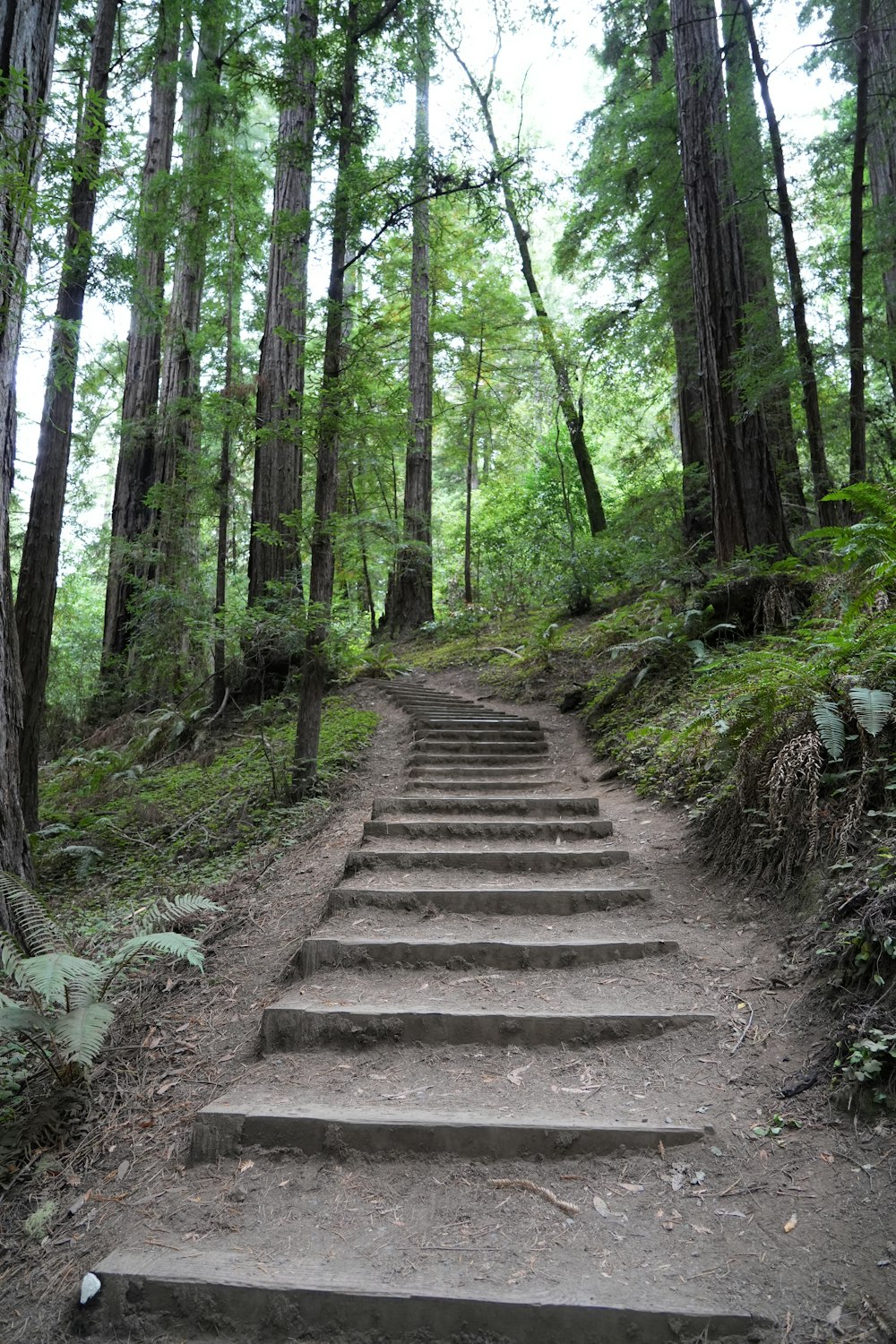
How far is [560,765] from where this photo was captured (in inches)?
278

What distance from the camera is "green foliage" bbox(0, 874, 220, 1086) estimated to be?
2926 mm

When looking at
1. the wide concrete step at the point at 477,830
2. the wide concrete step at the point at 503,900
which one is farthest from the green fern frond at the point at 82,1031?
the wide concrete step at the point at 477,830

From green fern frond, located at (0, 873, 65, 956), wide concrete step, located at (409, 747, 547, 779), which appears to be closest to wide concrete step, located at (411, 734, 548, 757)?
wide concrete step, located at (409, 747, 547, 779)

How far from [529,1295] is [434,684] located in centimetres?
964

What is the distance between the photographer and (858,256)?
6691 millimetres

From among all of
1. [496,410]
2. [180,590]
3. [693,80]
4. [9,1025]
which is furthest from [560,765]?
[496,410]

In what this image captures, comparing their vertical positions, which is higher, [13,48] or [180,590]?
[13,48]

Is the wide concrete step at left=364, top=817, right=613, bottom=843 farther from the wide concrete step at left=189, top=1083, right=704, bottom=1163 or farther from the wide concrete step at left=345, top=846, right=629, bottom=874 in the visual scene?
the wide concrete step at left=189, top=1083, right=704, bottom=1163

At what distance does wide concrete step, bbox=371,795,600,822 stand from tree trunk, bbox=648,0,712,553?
5.20 meters

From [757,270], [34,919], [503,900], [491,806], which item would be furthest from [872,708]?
[757,270]

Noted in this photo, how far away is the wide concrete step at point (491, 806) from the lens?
560cm

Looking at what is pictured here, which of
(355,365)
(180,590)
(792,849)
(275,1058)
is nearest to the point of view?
(275,1058)

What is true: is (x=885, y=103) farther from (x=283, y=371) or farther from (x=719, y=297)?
(x=283, y=371)

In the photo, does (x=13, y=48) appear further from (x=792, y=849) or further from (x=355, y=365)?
(x=792, y=849)
